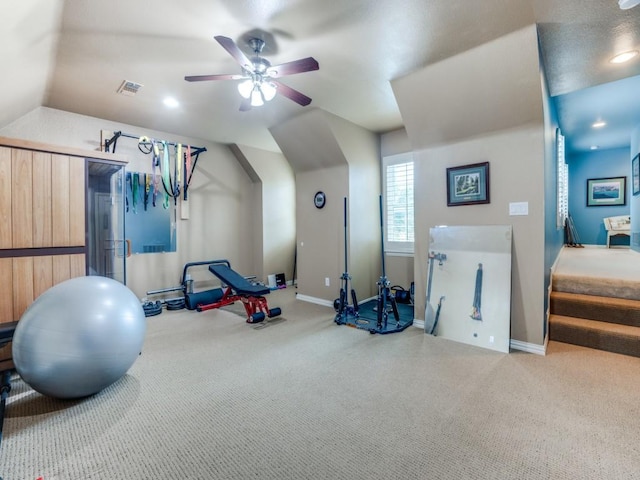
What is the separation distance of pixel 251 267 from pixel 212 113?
3339mm

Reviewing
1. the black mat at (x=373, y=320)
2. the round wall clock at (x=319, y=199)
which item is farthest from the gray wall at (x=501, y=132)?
the round wall clock at (x=319, y=199)

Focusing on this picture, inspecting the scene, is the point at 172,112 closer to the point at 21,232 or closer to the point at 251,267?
the point at 21,232

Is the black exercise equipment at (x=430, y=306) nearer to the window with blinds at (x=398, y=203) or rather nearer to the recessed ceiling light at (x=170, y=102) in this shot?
the window with blinds at (x=398, y=203)

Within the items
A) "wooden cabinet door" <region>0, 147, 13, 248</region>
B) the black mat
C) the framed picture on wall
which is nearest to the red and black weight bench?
the black mat

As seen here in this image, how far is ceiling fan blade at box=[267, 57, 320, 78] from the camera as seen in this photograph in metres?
2.38

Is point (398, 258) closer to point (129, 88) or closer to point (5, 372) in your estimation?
point (129, 88)

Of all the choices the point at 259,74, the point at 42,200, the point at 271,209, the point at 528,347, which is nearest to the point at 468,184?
the point at 528,347

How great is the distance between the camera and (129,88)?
11.4 ft

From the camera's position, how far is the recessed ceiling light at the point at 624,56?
9.07 ft

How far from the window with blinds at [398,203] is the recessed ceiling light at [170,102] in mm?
3459

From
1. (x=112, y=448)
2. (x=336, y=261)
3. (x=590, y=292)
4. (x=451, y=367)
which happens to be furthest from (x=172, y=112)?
(x=590, y=292)

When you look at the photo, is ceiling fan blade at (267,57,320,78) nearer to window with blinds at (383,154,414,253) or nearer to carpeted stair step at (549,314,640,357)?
window with blinds at (383,154,414,253)

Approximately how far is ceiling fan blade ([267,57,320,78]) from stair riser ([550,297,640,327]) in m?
3.88

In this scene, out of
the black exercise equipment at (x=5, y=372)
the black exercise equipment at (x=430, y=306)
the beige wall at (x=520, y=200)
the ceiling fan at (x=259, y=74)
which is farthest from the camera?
the black exercise equipment at (x=430, y=306)
